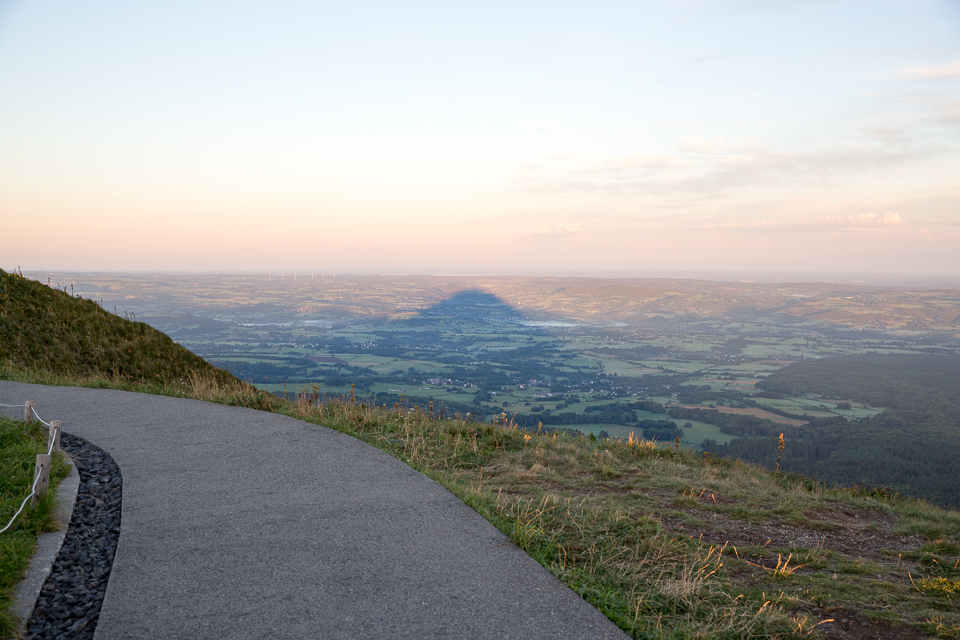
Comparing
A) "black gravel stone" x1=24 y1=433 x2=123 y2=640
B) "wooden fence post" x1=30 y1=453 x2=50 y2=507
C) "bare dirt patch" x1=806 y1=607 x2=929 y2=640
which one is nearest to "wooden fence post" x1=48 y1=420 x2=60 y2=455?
"black gravel stone" x1=24 y1=433 x2=123 y2=640

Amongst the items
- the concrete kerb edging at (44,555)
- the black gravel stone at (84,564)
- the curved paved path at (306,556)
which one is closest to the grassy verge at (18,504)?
the concrete kerb edging at (44,555)

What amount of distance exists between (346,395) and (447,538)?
7724 millimetres

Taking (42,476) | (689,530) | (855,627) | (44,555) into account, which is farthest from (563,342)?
(44,555)

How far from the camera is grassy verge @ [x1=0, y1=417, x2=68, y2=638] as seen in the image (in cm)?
370

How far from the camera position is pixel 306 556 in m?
4.53

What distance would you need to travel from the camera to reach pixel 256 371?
5106cm

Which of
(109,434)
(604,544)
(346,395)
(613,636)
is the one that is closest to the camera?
(613,636)

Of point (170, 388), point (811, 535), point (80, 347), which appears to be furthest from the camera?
point (80, 347)

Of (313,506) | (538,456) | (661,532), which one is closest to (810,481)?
(538,456)

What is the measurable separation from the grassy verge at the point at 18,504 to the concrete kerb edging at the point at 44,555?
45 mm

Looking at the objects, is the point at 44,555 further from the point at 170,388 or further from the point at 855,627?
the point at 170,388

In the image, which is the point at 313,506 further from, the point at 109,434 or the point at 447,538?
the point at 109,434

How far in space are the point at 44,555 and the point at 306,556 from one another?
200 centimetres

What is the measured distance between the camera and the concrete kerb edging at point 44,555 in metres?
3.51
